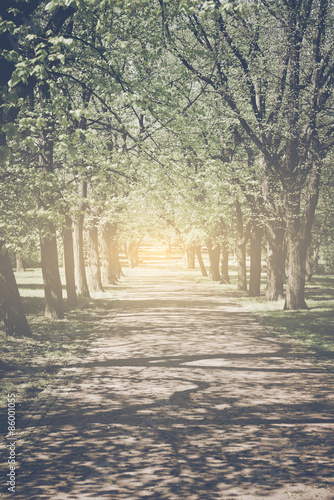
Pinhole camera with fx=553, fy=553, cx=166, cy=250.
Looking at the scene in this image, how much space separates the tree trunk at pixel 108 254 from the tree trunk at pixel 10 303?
21703mm

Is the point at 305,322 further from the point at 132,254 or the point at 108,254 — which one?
the point at 132,254

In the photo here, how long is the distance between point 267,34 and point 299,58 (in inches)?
65.5

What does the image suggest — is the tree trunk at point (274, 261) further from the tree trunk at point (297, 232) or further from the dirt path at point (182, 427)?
the dirt path at point (182, 427)

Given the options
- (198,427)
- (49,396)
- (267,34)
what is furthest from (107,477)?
(267,34)

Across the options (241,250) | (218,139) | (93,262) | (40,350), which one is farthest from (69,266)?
(241,250)

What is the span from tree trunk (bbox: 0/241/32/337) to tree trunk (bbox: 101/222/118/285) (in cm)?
2170

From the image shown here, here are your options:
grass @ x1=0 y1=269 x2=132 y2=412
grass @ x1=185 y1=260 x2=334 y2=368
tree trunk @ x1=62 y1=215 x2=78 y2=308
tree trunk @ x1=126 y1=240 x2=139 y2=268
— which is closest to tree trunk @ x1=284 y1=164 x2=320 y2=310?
grass @ x1=185 y1=260 x2=334 y2=368

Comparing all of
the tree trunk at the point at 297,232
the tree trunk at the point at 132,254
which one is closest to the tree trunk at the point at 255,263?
the tree trunk at the point at 297,232

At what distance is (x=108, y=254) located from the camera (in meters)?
37.4

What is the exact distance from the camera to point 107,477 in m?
5.71

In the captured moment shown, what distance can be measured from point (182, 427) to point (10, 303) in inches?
331

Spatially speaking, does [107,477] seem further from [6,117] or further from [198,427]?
[6,117]

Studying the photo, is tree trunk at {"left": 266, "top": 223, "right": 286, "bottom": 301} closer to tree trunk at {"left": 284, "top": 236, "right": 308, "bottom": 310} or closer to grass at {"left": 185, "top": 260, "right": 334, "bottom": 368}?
grass at {"left": 185, "top": 260, "right": 334, "bottom": 368}

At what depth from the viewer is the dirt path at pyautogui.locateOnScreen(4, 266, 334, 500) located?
18.2ft
